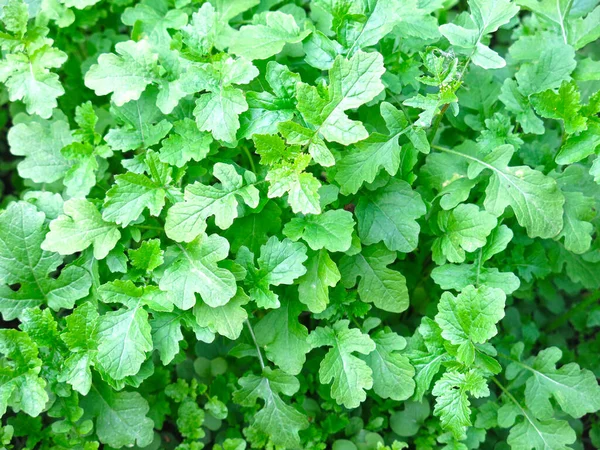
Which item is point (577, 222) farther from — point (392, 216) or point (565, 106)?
point (392, 216)

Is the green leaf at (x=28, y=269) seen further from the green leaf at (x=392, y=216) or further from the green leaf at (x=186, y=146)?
the green leaf at (x=392, y=216)

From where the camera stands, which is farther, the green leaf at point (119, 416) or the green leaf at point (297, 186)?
the green leaf at point (119, 416)

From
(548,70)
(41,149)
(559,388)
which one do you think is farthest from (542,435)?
(41,149)

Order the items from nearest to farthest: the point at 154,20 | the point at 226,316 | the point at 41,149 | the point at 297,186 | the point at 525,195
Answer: the point at 297,186 < the point at 226,316 < the point at 525,195 < the point at 41,149 < the point at 154,20

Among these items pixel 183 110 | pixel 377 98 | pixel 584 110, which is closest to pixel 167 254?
pixel 183 110

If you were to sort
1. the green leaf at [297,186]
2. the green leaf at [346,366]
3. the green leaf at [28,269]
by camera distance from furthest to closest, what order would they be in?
1. the green leaf at [28,269]
2. the green leaf at [346,366]
3. the green leaf at [297,186]

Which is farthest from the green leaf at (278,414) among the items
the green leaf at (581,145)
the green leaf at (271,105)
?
the green leaf at (581,145)

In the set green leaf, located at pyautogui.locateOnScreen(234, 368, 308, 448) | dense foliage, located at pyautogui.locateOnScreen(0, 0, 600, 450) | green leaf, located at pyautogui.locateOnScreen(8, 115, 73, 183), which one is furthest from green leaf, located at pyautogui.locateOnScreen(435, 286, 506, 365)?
green leaf, located at pyautogui.locateOnScreen(8, 115, 73, 183)
